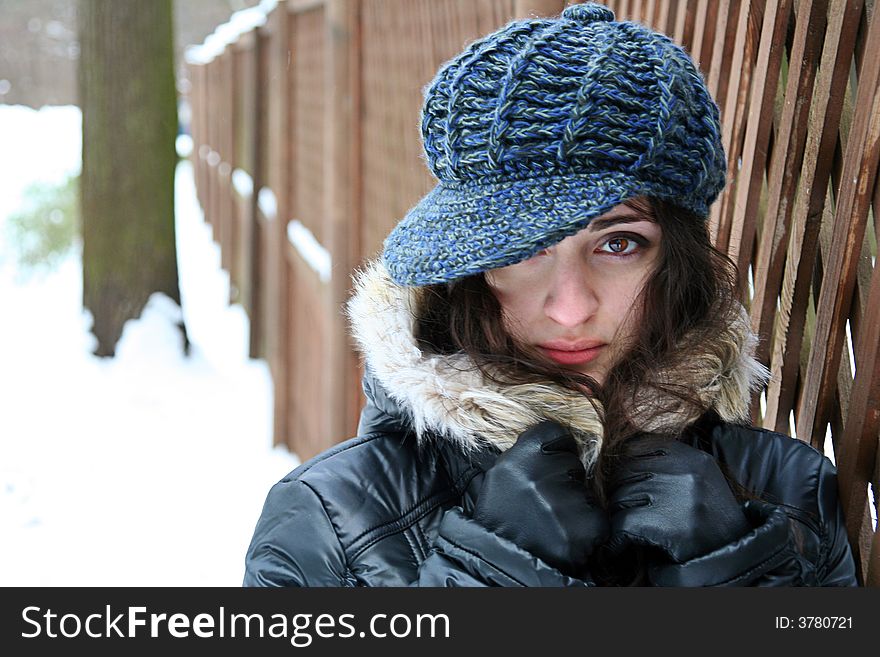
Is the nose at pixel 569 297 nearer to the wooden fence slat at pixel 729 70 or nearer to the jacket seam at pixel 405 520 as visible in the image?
the jacket seam at pixel 405 520

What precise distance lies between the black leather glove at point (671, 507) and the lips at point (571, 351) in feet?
0.63

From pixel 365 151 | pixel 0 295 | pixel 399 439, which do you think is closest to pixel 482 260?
pixel 399 439

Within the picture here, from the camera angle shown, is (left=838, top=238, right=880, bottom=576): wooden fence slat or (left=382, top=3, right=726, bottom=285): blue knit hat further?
(left=838, top=238, right=880, bottom=576): wooden fence slat

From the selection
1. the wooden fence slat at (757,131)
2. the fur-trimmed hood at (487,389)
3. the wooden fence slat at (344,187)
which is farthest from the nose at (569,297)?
the wooden fence slat at (344,187)

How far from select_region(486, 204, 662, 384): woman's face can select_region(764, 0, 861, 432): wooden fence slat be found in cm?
37

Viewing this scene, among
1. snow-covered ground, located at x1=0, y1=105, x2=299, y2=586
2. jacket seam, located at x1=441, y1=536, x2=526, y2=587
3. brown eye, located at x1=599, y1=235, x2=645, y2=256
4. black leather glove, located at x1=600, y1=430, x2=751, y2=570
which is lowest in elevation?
snow-covered ground, located at x1=0, y1=105, x2=299, y2=586

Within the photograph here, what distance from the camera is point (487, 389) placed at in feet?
5.50

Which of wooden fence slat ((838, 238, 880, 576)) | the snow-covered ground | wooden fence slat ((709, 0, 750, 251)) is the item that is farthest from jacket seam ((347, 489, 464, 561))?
the snow-covered ground

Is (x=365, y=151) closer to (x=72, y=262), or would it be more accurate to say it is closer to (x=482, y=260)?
(x=482, y=260)

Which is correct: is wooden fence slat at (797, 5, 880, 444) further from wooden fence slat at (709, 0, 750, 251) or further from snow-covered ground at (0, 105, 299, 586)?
snow-covered ground at (0, 105, 299, 586)

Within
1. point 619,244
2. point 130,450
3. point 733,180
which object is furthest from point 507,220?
point 130,450

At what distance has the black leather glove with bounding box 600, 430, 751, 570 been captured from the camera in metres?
1.53

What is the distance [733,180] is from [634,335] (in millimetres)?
890

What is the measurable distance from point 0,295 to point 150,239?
3.50 meters
